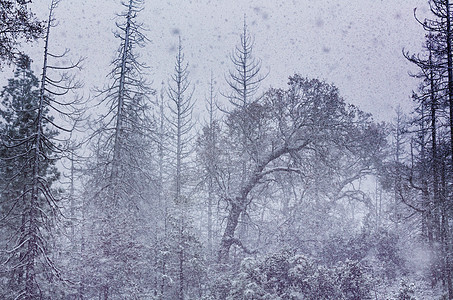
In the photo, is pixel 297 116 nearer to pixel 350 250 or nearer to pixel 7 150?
pixel 350 250

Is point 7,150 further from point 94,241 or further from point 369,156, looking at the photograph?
point 369,156

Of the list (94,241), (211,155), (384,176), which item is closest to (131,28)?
(211,155)

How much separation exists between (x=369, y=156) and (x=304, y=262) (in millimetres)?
12745

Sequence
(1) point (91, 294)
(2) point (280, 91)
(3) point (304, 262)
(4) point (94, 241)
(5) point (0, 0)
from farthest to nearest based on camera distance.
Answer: (2) point (280, 91), (1) point (91, 294), (4) point (94, 241), (3) point (304, 262), (5) point (0, 0)

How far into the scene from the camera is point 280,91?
15.7 meters

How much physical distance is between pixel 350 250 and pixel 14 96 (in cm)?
1678

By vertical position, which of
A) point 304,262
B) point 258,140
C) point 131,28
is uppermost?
point 131,28

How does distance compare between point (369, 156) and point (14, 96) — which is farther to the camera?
point (369, 156)

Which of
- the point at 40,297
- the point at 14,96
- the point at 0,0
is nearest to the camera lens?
the point at 0,0

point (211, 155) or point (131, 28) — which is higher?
point (131, 28)

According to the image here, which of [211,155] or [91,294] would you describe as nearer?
[91,294]

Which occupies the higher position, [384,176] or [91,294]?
[384,176]

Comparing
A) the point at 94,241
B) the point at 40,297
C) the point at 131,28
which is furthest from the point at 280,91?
the point at 40,297

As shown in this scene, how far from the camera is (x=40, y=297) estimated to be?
9.20 meters
